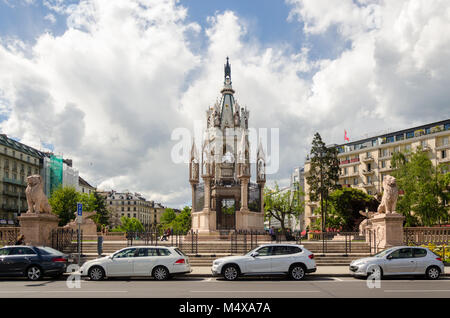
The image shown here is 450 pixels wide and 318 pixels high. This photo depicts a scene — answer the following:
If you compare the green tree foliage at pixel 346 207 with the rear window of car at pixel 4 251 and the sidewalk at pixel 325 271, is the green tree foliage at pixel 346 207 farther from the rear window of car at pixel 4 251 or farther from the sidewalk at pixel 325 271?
the rear window of car at pixel 4 251

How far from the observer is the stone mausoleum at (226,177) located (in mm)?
35938

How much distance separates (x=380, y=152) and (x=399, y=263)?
221 feet

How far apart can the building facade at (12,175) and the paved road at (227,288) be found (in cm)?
6071

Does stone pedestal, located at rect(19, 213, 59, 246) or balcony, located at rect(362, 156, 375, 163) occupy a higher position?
balcony, located at rect(362, 156, 375, 163)

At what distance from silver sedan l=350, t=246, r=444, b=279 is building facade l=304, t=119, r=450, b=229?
163 feet

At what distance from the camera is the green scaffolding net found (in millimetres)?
85613

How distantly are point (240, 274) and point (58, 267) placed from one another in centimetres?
711

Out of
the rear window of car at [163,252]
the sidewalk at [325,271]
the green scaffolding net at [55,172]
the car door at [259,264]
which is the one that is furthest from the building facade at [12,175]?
the car door at [259,264]

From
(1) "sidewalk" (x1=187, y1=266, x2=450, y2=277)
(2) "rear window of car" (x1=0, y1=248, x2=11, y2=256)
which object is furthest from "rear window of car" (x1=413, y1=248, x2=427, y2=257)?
(2) "rear window of car" (x1=0, y1=248, x2=11, y2=256)

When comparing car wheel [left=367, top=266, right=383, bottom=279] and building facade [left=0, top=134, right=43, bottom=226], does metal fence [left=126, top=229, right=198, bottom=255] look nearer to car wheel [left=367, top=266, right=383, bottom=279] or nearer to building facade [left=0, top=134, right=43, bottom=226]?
car wheel [left=367, top=266, right=383, bottom=279]
